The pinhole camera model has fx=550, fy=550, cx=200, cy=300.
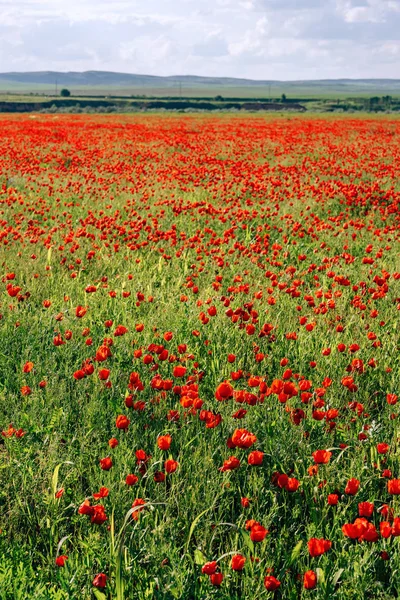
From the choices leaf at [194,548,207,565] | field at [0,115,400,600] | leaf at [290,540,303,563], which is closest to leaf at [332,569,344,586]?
field at [0,115,400,600]

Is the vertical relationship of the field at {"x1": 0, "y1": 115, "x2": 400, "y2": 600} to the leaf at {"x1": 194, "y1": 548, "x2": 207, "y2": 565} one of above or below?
above

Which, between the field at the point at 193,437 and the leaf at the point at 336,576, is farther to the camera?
the field at the point at 193,437

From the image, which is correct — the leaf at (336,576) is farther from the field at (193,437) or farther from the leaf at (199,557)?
the leaf at (199,557)

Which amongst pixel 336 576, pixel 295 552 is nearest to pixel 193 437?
pixel 295 552

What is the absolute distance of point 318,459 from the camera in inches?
96.8

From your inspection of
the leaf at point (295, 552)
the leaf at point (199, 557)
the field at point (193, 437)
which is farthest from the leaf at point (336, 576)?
the leaf at point (199, 557)

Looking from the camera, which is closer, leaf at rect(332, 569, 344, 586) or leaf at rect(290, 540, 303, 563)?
leaf at rect(332, 569, 344, 586)

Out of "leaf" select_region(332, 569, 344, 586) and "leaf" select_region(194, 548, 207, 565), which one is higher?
"leaf" select_region(332, 569, 344, 586)

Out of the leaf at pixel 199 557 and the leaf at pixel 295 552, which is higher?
the leaf at pixel 295 552

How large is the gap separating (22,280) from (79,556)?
12.0 ft

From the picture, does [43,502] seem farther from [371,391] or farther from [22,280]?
[22,280]

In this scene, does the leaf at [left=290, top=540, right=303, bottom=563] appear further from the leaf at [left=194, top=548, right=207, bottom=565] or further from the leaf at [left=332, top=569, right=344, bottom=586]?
the leaf at [left=194, top=548, right=207, bottom=565]

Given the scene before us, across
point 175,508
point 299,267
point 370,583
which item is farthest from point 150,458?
point 299,267

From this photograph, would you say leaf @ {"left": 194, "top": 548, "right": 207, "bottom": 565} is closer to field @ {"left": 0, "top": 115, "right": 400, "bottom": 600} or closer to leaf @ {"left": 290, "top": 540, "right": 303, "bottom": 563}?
field @ {"left": 0, "top": 115, "right": 400, "bottom": 600}
